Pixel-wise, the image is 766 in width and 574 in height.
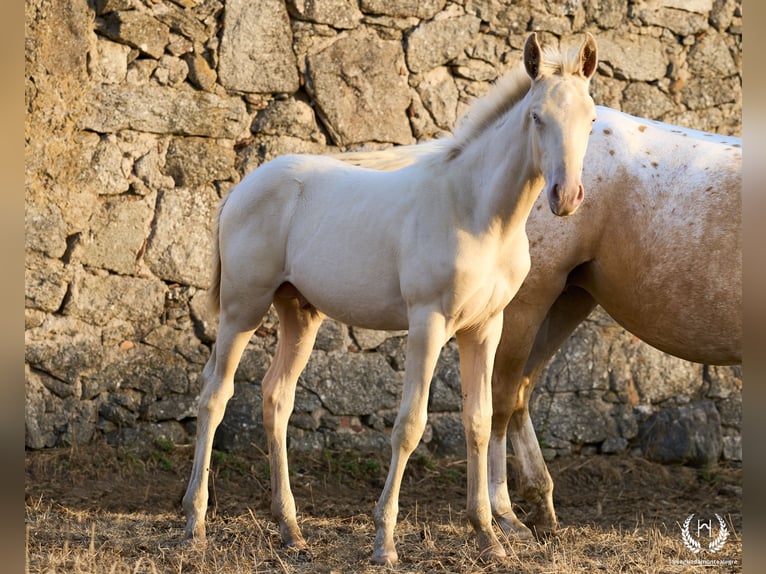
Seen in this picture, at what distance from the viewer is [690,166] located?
4293 millimetres

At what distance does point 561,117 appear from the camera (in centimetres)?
326

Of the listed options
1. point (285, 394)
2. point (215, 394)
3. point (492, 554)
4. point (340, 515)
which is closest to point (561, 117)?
point (492, 554)

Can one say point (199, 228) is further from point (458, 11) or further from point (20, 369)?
point (20, 369)

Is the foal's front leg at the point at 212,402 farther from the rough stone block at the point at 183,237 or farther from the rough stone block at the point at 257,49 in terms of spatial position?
the rough stone block at the point at 257,49

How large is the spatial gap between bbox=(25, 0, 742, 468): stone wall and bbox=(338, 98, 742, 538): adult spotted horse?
5.34 feet

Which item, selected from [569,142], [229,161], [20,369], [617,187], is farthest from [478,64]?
[20,369]

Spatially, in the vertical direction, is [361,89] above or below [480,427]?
above

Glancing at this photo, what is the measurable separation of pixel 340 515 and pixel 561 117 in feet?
9.02

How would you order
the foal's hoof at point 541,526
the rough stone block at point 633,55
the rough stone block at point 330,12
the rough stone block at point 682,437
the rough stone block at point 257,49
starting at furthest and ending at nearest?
the rough stone block at point 633,55, the rough stone block at point 682,437, the rough stone block at point 330,12, the rough stone block at point 257,49, the foal's hoof at point 541,526

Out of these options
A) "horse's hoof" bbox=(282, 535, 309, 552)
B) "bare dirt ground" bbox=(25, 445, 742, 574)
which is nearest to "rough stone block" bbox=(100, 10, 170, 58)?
"bare dirt ground" bbox=(25, 445, 742, 574)

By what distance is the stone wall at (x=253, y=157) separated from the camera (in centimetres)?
545

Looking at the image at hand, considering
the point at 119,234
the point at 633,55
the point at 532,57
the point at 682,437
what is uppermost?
the point at 633,55

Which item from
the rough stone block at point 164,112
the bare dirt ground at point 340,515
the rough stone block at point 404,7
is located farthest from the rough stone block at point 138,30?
the bare dirt ground at point 340,515

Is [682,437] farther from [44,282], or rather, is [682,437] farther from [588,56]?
[44,282]
